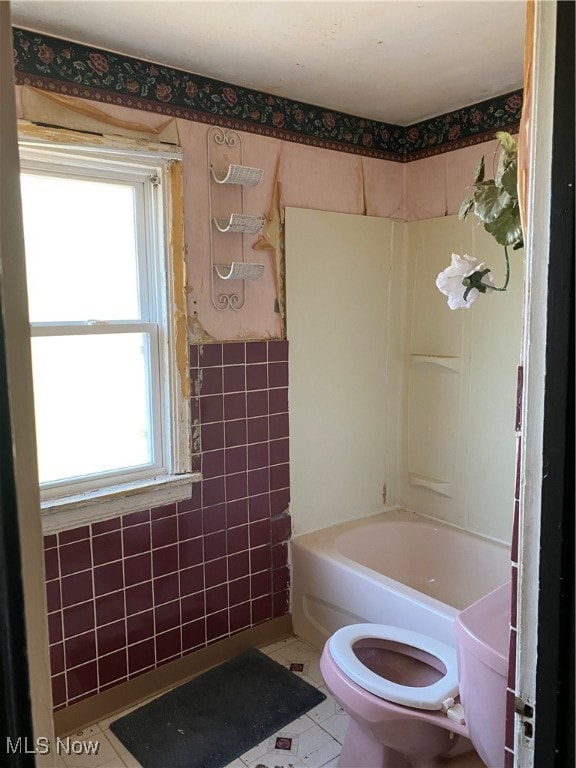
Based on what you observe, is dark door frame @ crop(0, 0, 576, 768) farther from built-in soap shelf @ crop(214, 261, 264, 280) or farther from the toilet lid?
built-in soap shelf @ crop(214, 261, 264, 280)

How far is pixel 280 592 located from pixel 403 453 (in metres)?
0.96

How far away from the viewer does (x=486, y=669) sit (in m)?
1.28

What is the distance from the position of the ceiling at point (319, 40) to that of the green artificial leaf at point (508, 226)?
0.96m

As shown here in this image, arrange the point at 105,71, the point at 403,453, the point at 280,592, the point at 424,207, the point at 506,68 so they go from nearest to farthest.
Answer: the point at 105,71 < the point at 506,68 < the point at 280,592 < the point at 424,207 < the point at 403,453

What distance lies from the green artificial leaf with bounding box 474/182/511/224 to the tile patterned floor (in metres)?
1.62

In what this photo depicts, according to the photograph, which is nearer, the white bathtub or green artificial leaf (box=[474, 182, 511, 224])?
green artificial leaf (box=[474, 182, 511, 224])

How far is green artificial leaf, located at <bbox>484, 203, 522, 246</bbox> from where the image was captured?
115 centimetres

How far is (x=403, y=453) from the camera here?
10.3 ft

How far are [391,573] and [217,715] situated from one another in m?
1.10

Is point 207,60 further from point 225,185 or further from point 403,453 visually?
point 403,453

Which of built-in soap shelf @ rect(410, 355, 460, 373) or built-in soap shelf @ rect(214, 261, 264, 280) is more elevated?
built-in soap shelf @ rect(214, 261, 264, 280)

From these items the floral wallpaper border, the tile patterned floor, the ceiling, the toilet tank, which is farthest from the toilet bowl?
the floral wallpaper border

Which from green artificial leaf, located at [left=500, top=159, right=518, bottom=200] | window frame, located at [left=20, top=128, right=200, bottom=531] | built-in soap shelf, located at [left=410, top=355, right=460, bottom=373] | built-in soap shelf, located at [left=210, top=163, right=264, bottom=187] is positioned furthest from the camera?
built-in soap shelf, located at [left=410, top=355, right=460, bottom=373]

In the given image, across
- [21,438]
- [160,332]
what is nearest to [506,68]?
[160,332]
